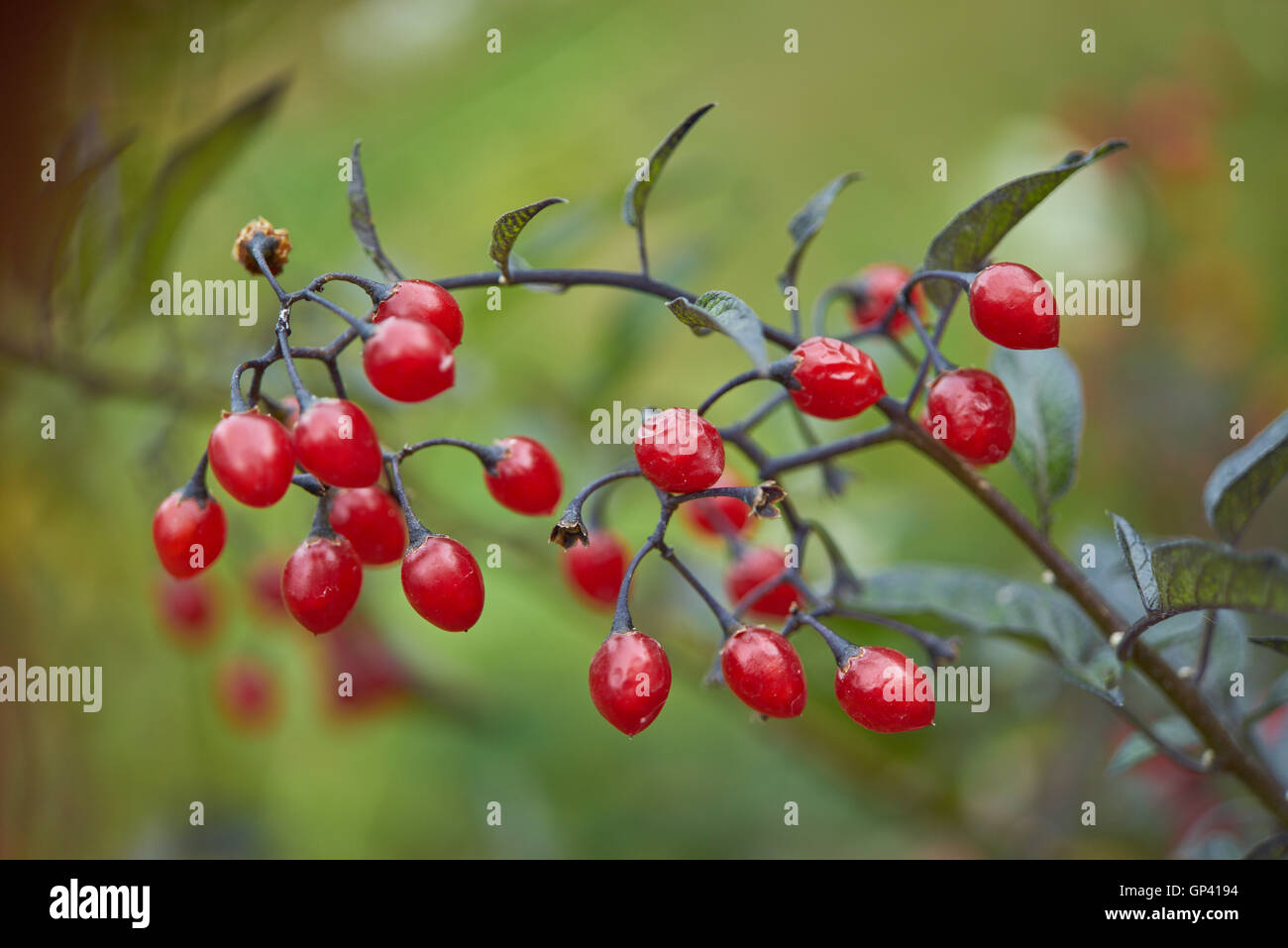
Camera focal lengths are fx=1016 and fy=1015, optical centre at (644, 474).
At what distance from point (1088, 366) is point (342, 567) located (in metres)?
1.94

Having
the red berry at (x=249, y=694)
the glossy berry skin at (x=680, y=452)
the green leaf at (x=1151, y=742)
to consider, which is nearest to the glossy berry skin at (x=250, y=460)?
the glossy berry skin at (x=680, y=452)

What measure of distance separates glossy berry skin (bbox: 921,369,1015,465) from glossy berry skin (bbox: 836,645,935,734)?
0.53 ft

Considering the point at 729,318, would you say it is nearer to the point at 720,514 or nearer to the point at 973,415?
the point at 973,415

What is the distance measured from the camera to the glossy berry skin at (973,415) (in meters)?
0.73

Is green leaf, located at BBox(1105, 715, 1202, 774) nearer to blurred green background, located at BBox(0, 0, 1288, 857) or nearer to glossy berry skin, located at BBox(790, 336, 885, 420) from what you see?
blurred green background, located at BBox(0, 0, 1288, 857)

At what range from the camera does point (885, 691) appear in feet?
2.30

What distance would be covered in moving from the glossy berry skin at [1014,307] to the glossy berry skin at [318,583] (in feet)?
1.55

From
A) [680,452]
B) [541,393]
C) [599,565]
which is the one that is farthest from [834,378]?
[541,393]

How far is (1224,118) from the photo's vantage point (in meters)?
2.27

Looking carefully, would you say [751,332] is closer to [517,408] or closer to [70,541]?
A: [517,408]

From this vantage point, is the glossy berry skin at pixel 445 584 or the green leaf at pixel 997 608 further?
the green leaf at pixel 997 608

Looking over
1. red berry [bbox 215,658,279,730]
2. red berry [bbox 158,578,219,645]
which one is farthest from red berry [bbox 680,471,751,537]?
red berry [bbox 215,658,279,730]

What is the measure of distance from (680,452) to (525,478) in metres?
0.17

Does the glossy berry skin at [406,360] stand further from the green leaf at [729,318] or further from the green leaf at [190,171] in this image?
the green leaf at [190,171]
